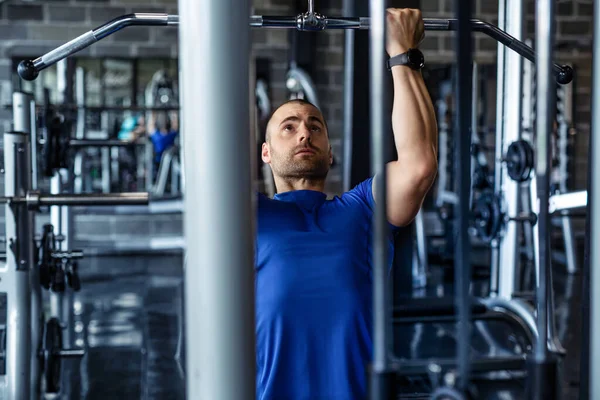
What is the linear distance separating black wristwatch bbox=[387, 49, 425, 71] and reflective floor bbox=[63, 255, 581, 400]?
5.15 feet

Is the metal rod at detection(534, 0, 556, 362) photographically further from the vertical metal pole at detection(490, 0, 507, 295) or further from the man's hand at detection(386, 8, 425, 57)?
the vertical metal pole at detection(490, 0, 507, 295)

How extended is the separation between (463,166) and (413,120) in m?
0.65

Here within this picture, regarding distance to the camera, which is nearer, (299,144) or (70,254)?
(299,144)

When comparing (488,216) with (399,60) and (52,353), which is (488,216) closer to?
(52,353)

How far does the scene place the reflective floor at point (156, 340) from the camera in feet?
9.83

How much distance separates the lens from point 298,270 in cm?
144

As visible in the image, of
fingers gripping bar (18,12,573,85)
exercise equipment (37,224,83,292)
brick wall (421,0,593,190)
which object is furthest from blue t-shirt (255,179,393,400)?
brick wall (421,0,593,190)

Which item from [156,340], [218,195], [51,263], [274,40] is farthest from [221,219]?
[274,40]

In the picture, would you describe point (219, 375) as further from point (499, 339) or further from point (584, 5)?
point (584, 5)

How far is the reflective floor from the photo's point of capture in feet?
9.83

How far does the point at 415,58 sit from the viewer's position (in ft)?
3.34

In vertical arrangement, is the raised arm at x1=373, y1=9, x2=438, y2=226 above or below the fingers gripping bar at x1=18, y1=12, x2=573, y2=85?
below

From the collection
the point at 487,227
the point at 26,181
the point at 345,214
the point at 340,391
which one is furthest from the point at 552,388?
the point at 487,227

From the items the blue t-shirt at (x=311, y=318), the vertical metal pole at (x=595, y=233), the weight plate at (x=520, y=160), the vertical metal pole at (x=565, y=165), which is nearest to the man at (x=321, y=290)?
the blue t-shirt at (x=311, y=318)
